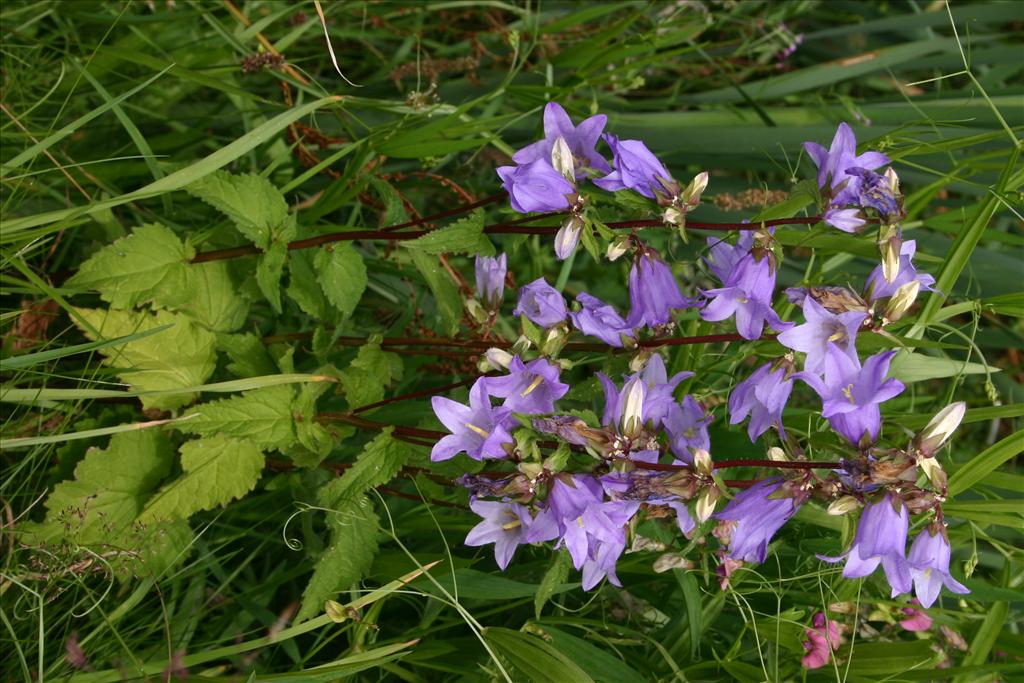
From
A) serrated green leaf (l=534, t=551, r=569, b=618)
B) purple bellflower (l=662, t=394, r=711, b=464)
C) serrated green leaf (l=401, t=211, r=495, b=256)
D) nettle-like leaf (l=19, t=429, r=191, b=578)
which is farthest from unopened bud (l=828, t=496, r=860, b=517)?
nettle-like leaf (l=19, t=429, r=191, b=578)

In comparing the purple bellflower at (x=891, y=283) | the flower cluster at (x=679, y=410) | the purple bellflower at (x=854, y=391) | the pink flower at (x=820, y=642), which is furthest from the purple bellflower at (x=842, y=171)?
the pink flower at (x=820, y=642)

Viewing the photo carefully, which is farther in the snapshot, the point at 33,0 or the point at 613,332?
the point at 33,0

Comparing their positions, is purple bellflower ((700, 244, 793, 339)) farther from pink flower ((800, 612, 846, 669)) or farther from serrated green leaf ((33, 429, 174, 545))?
serrated green leaf ((33, 429, 174, 545))

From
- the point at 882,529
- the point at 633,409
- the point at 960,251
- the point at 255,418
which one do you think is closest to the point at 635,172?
the point at 633,409

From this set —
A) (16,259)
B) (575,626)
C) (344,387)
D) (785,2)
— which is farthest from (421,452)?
(785,2)

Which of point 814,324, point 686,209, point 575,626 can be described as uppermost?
point 686,209

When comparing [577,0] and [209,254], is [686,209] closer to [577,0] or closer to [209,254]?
[209,254]
